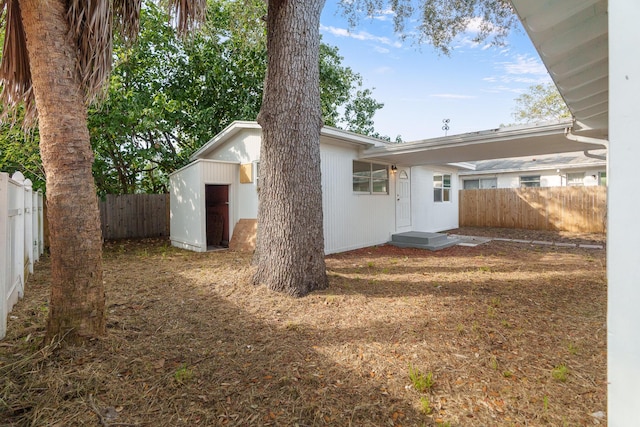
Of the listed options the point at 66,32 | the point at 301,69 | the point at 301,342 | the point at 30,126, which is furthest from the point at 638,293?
the point at 30,126

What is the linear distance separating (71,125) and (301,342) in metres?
2.85

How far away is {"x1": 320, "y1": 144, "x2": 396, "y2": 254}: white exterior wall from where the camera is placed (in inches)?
335

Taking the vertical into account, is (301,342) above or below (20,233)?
below

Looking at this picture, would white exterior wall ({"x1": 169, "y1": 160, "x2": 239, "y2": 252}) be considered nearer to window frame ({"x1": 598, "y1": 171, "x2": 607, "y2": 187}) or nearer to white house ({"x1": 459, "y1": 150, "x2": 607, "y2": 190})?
white house ({"x1": 459, "y1": 150, "x2": 607, "y2": 190})

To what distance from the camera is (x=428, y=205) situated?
12969mm

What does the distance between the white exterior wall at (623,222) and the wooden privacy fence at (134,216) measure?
1303 centimetres

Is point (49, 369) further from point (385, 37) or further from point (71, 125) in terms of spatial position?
point (385, 37)

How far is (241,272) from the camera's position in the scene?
5.62 m

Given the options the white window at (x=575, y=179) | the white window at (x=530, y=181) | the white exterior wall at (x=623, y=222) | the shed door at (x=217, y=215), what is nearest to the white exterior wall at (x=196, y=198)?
the shed door at (x=217, y=215)

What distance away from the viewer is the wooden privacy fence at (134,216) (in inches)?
444

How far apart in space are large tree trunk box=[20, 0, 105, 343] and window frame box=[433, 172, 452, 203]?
12.6 metres

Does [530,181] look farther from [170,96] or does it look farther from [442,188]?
[170,96]

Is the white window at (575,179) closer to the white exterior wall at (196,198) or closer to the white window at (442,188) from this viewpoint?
the white window at (442,188)

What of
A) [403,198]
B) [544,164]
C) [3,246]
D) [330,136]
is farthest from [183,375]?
[544,164]
